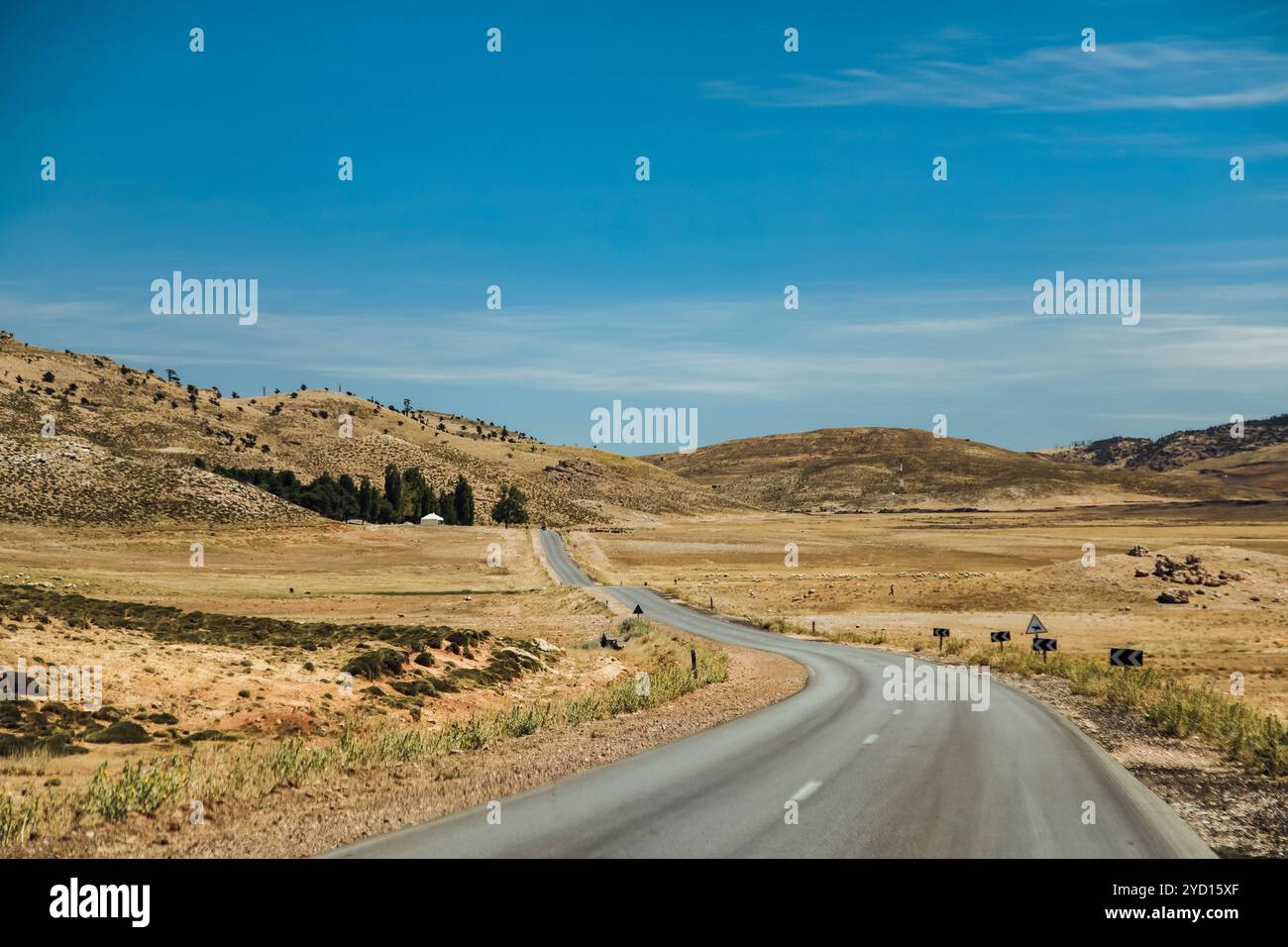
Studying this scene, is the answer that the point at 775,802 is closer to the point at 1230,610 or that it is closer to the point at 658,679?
the point at 658,679

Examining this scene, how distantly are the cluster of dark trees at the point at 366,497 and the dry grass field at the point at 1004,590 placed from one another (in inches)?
904

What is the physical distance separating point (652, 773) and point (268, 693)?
16.1 meters

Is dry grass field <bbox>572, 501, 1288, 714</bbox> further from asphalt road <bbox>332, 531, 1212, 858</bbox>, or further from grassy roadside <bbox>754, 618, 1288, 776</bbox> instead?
asphalt road <bbox>332, 531, 1212, 858</bbox>

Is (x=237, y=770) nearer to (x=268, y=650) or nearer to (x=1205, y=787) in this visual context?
(x=1205, y=787)

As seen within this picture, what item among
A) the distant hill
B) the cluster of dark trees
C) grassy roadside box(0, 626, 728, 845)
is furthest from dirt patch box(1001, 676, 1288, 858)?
the cluster of dark trees

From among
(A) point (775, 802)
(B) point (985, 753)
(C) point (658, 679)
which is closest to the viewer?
(A) point (775, 802)

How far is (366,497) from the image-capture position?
479 feet

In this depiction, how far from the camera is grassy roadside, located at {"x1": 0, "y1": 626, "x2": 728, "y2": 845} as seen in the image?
11.6m

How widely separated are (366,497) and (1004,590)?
100 metres

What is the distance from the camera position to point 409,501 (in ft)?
495

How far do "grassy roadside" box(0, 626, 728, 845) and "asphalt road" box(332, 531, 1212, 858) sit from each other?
3.70 metres

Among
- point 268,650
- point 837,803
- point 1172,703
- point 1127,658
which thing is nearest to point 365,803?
point 837,803

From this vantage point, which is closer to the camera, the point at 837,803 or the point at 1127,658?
the point at 837,803
